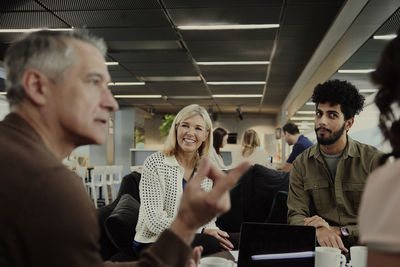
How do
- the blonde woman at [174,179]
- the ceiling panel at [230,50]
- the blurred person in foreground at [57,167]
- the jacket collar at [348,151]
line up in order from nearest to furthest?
the blurred person in foreground at [57,167] → the jacket collar at [348,151] → the blonde woman at [174,179] → the ceiling panel at [230,50]

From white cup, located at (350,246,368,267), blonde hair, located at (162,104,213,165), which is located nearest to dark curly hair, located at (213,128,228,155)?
blonde hair, located at (162,104,213,165)

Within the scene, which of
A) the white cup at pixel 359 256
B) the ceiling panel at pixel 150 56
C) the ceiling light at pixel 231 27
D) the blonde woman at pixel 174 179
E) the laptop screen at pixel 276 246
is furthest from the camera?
the ceiling panel at pixel 150 56

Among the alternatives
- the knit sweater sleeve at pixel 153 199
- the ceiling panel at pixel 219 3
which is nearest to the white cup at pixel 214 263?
the knit sweater sleeve at pixel 153 199

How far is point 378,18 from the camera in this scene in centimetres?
420

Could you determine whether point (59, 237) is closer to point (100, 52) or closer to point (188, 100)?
point (100, 52)

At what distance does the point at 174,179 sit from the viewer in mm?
2398

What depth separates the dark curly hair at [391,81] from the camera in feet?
2.41

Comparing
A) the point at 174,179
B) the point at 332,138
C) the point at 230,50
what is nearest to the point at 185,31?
the point at 230,50

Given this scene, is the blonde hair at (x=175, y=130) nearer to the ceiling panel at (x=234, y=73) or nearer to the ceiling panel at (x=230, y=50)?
the ceiling panel at (x=230, y=50)

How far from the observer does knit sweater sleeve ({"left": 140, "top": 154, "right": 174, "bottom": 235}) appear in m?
2.22

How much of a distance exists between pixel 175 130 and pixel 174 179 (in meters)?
0.36

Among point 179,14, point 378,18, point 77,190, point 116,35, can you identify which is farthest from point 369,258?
point 116,35

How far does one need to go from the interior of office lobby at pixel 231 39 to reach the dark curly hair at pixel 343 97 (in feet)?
0.57

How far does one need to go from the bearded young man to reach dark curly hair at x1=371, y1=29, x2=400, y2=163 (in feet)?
3.85
